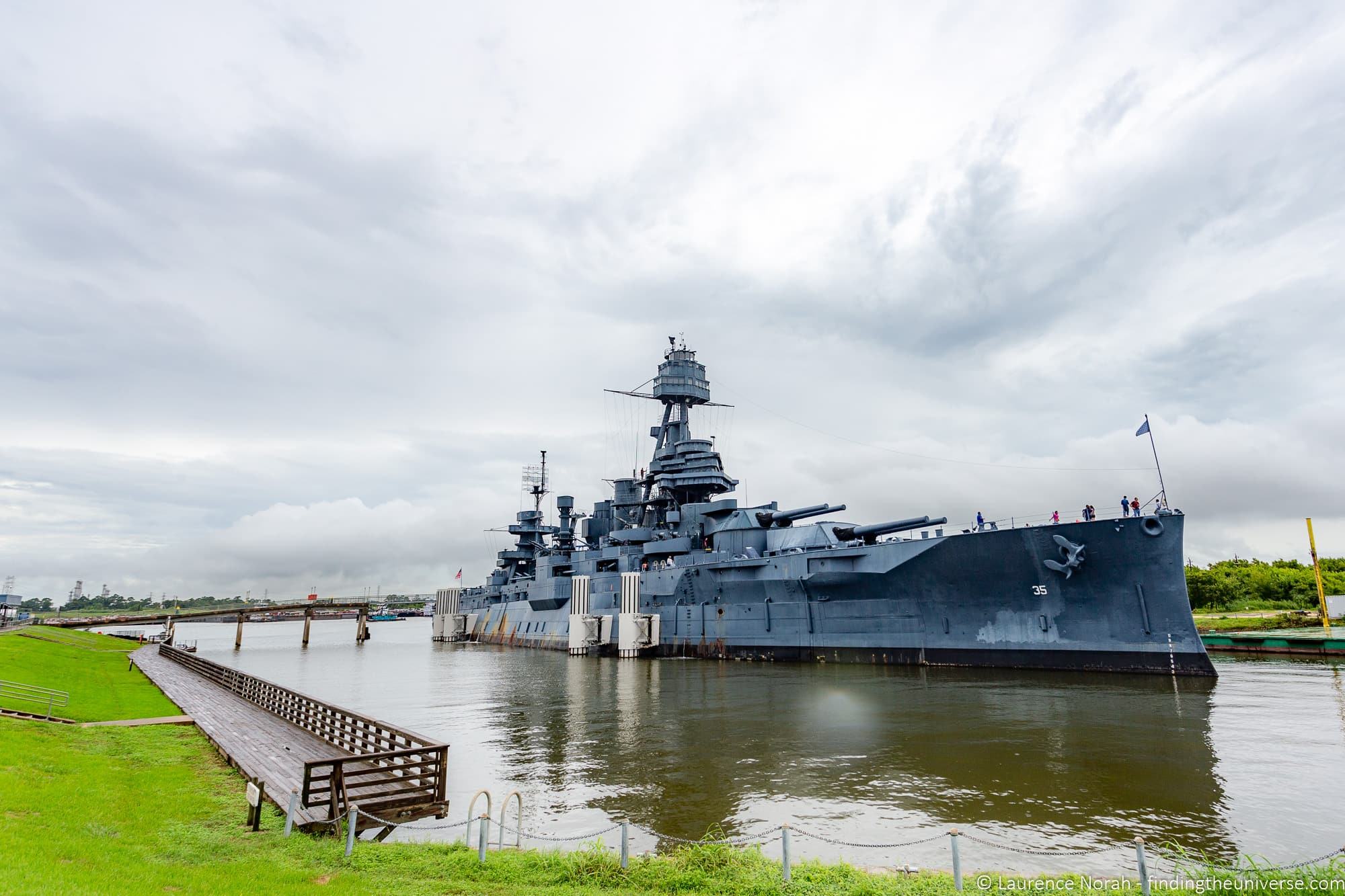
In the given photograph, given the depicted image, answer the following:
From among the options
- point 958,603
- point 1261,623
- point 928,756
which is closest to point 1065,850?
point 928,756

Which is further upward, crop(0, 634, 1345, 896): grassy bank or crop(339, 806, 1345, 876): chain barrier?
A: crop(0, 634, 1345, 896): grassy bank

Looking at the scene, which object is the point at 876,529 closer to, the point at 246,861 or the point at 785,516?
the point at 785,516

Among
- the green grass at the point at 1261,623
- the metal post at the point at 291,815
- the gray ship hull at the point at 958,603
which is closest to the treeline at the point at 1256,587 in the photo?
the green grass at the point at 1261,623

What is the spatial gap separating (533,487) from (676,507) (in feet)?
104

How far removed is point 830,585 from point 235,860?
27857mm

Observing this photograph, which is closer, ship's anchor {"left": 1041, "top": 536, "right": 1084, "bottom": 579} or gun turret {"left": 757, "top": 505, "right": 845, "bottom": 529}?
ship's anchor {"left": 1041, "top": 536, "right": 1084, "bottom": 579}

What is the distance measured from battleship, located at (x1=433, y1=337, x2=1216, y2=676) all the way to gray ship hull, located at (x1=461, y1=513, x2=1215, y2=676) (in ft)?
0.19

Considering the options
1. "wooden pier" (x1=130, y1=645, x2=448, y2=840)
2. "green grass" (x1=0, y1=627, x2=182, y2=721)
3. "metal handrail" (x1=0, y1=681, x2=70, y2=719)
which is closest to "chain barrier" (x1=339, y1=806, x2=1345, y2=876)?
"wooden pier" (x1=130, y1=645, x2=448, y2=840)

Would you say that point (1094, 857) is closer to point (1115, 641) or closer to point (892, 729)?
point (892, 729)

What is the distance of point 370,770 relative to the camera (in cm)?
999

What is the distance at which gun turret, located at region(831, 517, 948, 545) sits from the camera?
99.4 feet

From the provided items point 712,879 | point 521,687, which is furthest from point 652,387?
point 712,879

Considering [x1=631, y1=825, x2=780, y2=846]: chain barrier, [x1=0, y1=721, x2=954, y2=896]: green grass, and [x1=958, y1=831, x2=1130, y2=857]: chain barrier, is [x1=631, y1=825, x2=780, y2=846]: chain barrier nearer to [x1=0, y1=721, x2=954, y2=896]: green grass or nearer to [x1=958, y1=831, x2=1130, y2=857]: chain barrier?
[x1=0, y1=721, x2=954, y2=896]: green grass

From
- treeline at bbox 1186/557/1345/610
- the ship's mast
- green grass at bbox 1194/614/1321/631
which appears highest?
the ship's mast
